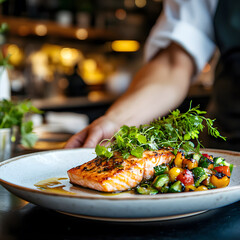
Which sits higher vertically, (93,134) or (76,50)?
(93,134)

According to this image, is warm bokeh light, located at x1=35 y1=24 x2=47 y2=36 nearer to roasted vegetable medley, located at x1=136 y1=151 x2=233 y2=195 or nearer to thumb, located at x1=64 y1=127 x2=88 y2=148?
thumb, located at x1=64 y1=127 x2=88 y2=148

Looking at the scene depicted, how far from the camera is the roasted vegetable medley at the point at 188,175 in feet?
2.74

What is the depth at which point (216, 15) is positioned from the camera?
2002mm

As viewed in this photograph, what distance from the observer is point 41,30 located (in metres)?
6.19

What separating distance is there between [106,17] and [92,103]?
2231mm

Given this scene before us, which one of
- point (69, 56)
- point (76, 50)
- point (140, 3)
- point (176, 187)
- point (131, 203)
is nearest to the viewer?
point (131, 203)

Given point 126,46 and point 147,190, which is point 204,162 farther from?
point 126,46

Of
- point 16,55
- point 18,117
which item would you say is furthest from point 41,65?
point 18,117

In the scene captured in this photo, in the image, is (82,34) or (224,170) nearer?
(224,170)

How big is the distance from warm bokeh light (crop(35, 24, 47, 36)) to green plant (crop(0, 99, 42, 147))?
460 cm

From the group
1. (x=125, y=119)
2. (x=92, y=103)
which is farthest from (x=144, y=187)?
(x=92, y=103)

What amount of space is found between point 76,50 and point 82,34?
2.70 feet

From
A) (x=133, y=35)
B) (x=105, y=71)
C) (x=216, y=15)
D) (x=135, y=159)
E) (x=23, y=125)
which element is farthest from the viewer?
(x=105, y=71)

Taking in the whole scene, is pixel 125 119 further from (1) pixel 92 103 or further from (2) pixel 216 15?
(1) pixel 92 103
